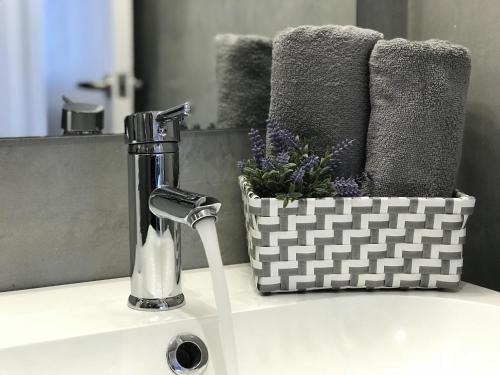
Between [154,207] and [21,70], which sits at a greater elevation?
[21,70]

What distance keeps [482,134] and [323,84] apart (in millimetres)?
235

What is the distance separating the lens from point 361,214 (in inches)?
26.7

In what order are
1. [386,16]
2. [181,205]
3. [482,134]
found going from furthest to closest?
1. [386,16]
2. [482,134]
3. [181,205]

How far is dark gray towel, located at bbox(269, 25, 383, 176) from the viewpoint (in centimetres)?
73

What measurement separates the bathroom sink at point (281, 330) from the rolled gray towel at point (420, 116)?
0.44 feet

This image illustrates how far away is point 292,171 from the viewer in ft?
2.24

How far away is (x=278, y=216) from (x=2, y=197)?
333mm

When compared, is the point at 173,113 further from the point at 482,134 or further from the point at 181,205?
the point at 482,134

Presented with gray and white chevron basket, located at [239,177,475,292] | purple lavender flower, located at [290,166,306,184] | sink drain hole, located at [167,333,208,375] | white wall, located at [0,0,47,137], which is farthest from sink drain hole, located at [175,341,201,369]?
white wall, located at [0,0,47,137]

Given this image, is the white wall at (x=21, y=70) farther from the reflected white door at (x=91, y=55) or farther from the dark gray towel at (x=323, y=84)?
the dark gray towel at (x=323, y=84)

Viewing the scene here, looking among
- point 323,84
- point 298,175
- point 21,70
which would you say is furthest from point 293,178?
point 21,70

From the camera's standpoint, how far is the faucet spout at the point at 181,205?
568 mm

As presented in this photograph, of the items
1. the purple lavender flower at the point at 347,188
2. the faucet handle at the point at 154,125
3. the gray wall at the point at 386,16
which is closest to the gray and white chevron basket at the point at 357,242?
the purple lavender flower at the point at 347,188

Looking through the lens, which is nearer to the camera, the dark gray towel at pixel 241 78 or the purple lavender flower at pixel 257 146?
the purple lavender flower at pixel 257 146
